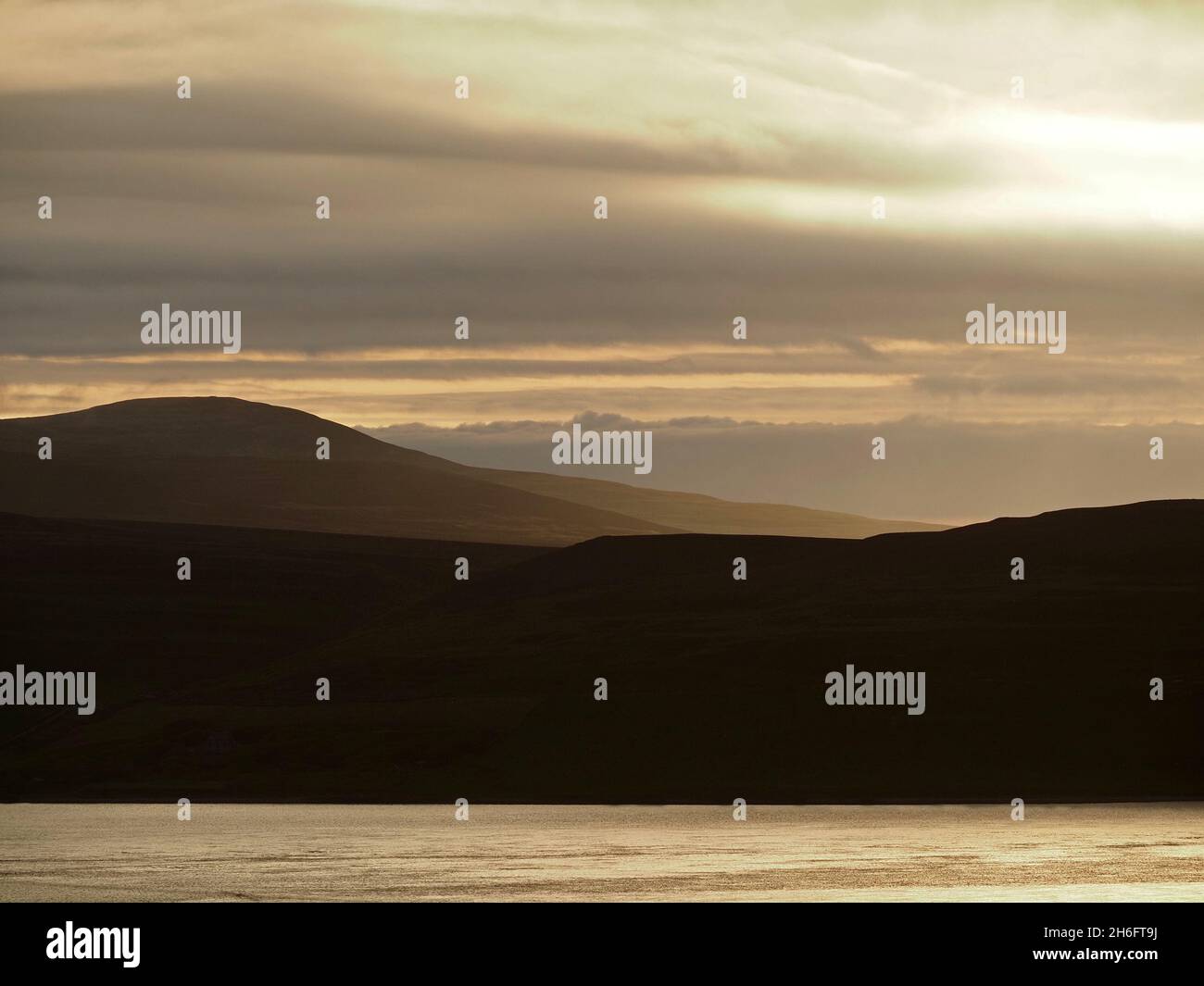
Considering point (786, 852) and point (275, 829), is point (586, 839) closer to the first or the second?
point (786, 852)

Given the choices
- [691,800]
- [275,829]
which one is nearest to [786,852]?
[275,829]

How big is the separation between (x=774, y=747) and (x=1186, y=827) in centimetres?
5573

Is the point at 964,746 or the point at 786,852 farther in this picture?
the point at 964,746

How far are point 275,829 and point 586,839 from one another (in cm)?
3150

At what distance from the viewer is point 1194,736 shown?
19338cm

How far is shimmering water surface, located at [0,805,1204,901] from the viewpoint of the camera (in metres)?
95.6

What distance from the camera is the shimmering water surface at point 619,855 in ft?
314

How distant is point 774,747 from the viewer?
7776 inches

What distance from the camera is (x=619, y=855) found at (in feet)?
395

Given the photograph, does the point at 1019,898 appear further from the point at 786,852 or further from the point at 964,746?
the point at 964,746
